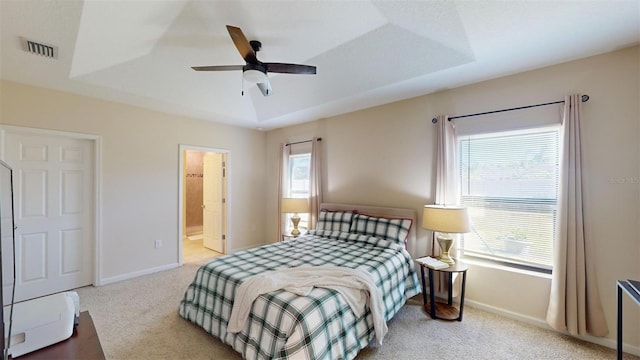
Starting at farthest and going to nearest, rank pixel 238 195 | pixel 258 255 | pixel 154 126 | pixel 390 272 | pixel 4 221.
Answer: pixel 238 195, pixel 154 126, pixel 258 255, pixel 390 272, pixel 4 221

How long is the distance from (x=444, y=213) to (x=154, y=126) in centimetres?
418

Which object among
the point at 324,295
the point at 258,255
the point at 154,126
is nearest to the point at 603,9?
the point at 324,295

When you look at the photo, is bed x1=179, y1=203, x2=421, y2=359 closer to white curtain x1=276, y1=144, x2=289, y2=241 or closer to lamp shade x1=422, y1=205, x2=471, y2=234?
lamp shade x1=422, y1=205, x2=471, y2=234

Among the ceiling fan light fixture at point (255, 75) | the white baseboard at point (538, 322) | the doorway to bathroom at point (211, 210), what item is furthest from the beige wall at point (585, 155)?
the doorway to bathroom at point (211, 210)

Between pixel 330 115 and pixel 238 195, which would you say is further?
pixel 238 195

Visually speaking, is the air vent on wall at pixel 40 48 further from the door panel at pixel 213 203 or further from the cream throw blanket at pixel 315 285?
the cream throw blanket at pixel 315 285

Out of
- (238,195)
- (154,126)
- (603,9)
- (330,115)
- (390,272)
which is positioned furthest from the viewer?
(238,195)

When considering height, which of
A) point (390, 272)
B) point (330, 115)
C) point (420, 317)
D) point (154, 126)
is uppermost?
point (330, 115)

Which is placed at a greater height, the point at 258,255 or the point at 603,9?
the point at 603,9

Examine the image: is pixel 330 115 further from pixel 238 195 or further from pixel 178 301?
pixel 178 301

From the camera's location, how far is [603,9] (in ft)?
6.02

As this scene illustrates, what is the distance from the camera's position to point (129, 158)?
3740 mm

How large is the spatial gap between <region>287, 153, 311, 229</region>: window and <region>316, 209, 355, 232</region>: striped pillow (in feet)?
2.87


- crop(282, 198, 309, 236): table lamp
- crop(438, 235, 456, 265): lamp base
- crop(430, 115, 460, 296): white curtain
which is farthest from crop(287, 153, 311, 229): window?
crop(438, 235, 456, 265): lamp base
